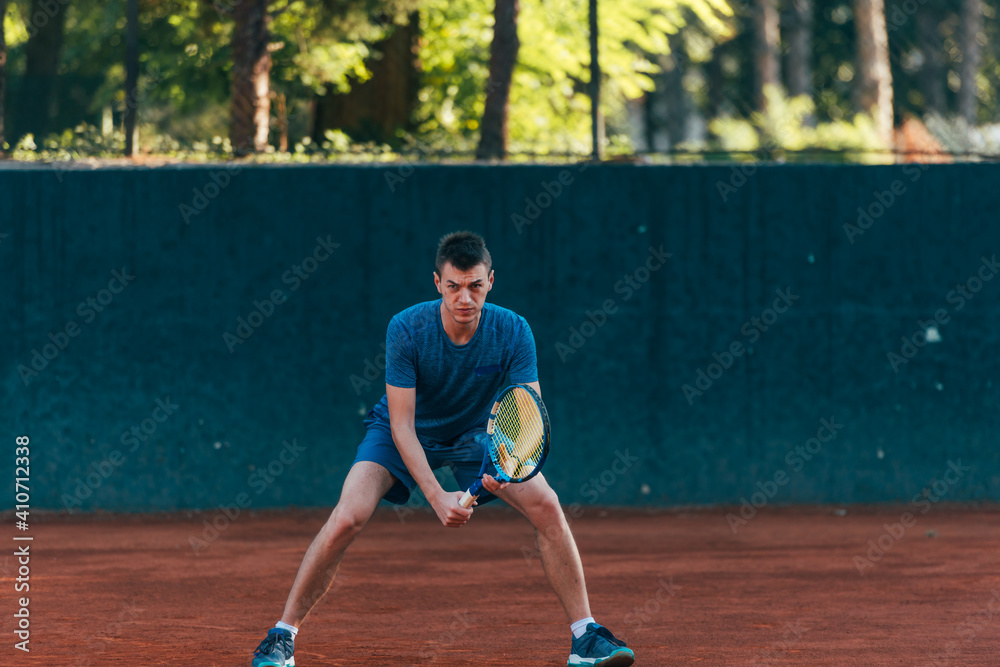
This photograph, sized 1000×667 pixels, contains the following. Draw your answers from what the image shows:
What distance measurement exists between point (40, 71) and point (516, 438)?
25.0 feet

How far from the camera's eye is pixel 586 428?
850 centimetres

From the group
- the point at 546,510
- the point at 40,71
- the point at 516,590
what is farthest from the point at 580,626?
the point at 40,71

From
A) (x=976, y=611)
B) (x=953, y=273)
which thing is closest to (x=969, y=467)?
(x=953, y=273)

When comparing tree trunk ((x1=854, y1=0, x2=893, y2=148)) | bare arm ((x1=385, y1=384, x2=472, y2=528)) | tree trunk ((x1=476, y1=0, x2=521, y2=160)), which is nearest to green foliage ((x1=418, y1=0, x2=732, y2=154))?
tree trunk ((x1=476, y1=0, x2=521, y2=160))

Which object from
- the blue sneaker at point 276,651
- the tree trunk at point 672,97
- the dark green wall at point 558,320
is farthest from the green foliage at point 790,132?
the blue sneaker at point 276,651

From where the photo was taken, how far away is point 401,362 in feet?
15.5

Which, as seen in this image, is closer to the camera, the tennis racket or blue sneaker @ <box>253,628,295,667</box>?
the tennis racket

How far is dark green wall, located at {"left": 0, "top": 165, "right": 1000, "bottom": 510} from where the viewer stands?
8.28 meters

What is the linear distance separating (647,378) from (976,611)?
10.4ft

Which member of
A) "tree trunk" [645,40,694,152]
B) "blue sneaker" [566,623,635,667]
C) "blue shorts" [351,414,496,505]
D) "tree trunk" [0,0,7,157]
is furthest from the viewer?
"tree trunk" [645,40,694,152]

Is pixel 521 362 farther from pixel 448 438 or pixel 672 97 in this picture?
pixel 672 97

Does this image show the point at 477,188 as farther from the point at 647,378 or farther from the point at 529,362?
the point at 529,362

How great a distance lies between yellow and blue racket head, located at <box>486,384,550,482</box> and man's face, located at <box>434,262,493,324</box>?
0.34 metres

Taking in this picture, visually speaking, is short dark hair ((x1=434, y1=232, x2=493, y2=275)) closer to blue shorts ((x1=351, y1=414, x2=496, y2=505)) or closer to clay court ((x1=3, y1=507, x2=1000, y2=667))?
blue shorts ((x1=351, y1=414, x2=496, y2=505))
